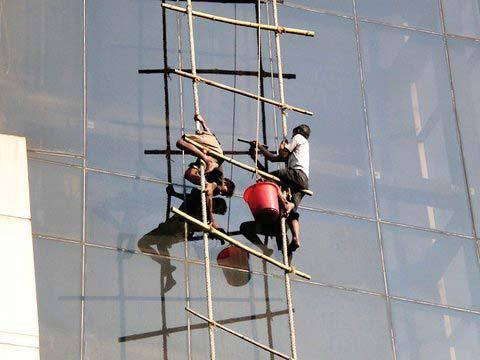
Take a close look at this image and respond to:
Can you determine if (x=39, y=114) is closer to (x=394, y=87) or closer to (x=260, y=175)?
(x=260, y=175)

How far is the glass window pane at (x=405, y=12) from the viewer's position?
945 inches

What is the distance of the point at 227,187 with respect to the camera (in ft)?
67.4

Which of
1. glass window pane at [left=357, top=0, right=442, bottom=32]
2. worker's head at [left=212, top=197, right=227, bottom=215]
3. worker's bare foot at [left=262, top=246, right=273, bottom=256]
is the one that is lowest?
worker's bare foot at [left=262, top=246, right=273, bottom=256]

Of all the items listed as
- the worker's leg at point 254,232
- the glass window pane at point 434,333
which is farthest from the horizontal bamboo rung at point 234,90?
the glass window pane at point 434,333

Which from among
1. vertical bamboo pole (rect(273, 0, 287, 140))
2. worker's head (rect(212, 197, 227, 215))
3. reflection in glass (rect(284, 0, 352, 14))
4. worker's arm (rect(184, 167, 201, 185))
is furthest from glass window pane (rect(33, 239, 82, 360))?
reflection in glass (rect(284, 0, 352, 14))

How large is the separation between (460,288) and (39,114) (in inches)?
253

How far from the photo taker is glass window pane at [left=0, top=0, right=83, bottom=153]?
65.3 ft

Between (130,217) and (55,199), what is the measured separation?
101cm

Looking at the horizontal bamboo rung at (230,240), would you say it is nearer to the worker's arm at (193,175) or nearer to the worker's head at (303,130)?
the worker's arm at (193,175)

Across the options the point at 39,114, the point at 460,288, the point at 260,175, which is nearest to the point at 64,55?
the point at 39,114

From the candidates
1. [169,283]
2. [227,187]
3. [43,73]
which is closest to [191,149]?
[227,187]

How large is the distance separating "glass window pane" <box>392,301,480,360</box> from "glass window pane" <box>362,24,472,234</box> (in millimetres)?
1369

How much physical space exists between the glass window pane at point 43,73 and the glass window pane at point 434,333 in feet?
16.3

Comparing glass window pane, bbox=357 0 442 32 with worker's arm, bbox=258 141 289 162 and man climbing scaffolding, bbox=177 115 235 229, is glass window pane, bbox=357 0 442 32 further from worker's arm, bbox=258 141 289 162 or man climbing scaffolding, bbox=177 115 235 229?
man climbing scaffolding, bbox=177 115 235 229
